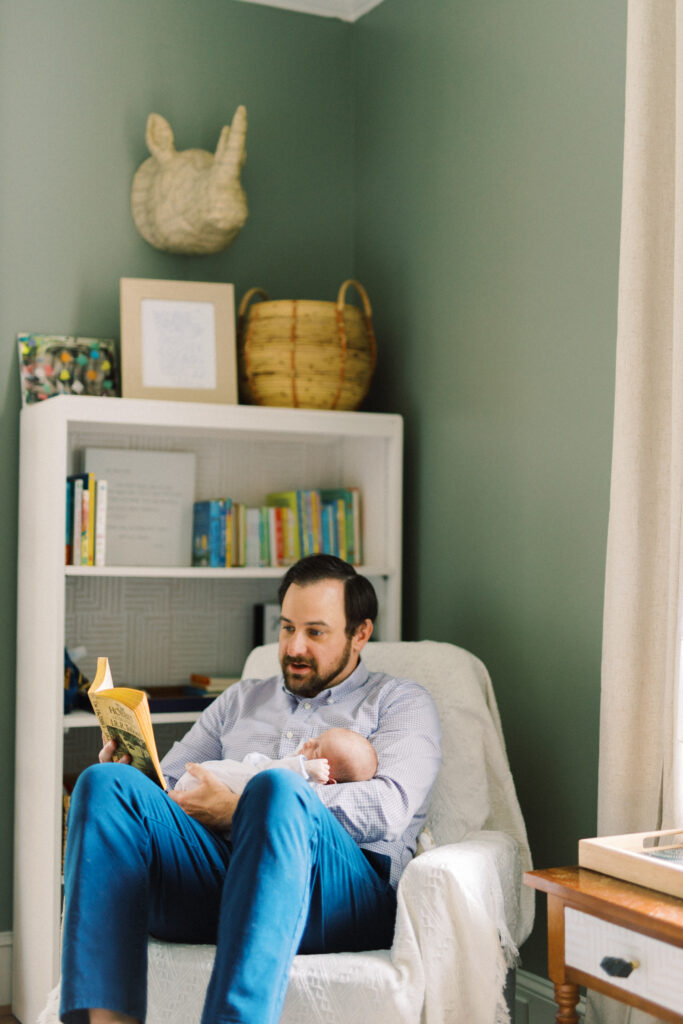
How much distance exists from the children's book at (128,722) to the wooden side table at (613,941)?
0.67m

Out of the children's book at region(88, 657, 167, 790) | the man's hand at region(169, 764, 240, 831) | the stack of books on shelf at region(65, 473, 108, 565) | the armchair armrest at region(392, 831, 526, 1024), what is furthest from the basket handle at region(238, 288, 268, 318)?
the armchair armrest at region(392, 831, 526, 1024)

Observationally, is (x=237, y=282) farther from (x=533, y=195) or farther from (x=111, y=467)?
(x=533, y=195)

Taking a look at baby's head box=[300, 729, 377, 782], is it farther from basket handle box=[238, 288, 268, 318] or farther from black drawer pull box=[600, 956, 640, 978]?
basket handle box=[238, 288, 268, 318]

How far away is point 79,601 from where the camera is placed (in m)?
3.05

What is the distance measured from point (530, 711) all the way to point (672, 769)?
2.08ft

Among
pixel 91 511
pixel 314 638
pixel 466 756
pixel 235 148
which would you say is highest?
pixel 235 148

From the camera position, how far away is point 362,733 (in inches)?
91.6

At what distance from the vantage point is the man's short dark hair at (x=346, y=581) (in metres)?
2.41

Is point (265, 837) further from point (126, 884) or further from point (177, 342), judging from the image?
point (177, 342)

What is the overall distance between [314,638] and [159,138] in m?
1.48

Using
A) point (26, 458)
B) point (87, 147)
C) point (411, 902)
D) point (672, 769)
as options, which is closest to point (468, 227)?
point (87, 147)

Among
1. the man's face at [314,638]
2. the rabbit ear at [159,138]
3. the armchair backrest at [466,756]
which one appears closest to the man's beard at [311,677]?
the man's face at [314,638]

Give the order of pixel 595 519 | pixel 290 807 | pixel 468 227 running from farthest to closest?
1. pixel 468 227
2. pixel 595 519
3. pixel 290 807

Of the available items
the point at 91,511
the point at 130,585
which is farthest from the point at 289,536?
the point at 91,511
